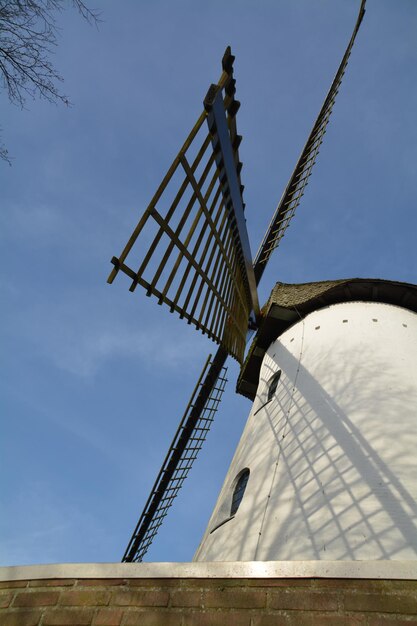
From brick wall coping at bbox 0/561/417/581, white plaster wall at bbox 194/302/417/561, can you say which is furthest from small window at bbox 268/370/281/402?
brick wall coping at bbox 0/561/417/581

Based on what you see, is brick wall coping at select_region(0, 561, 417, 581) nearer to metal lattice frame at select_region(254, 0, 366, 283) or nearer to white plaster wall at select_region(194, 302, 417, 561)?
white plaster wall at select_region(194, 302, 417, 561)

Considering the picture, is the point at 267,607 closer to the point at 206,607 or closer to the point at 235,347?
the point at 206,607

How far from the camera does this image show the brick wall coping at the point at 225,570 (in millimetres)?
1967

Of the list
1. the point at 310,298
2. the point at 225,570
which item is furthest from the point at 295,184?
the point at 225,570

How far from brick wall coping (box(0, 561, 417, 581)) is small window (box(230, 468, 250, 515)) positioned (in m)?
3.30

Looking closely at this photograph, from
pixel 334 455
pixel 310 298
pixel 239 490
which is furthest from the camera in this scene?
pixel 310 298

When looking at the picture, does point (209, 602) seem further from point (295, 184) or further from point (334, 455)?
point (295, 184)

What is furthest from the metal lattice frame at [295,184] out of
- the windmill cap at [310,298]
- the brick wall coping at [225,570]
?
the brick wall coping at [225,570]

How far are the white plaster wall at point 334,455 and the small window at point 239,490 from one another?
0.10 m

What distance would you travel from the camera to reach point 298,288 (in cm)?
823

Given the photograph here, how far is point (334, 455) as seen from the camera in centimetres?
455

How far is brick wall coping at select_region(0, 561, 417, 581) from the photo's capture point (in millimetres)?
1967

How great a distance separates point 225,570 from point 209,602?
0.15m

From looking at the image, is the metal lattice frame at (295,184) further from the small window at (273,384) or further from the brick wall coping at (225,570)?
the brick wall coping at (225,570)
